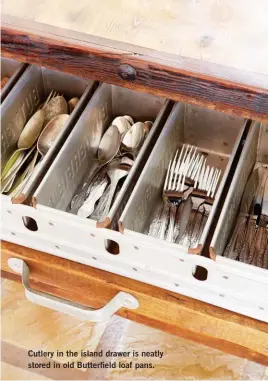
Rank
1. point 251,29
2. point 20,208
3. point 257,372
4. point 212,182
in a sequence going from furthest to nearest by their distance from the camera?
point 257,372 < point 212,182 < point 20,208 < point 251,29

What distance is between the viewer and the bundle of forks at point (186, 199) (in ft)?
3.20

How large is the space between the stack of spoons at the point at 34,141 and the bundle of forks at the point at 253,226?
35 centimetres

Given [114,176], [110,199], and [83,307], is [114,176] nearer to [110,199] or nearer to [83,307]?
[110,199]

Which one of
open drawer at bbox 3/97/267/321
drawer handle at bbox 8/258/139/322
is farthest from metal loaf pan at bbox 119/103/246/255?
drawer handle at bbox 8/258/139/322

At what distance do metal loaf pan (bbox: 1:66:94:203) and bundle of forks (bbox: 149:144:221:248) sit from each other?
0.20 m

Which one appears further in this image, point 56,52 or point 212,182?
point 212,182

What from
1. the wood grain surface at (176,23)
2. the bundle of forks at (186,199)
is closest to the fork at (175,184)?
the bundle of forks at (186,199)

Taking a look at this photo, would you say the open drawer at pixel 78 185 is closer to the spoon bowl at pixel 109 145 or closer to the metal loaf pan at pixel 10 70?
the spoon bowl at pixel 109 145

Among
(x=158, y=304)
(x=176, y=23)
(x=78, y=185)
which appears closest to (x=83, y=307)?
(x=158, y=304)

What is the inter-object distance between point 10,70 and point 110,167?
320 mm

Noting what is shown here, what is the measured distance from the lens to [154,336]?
48.4 inches

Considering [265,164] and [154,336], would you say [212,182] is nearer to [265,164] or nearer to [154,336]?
[265,164]

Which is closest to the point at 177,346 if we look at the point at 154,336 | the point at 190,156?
the point at 154,336

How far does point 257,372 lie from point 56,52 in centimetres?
75
